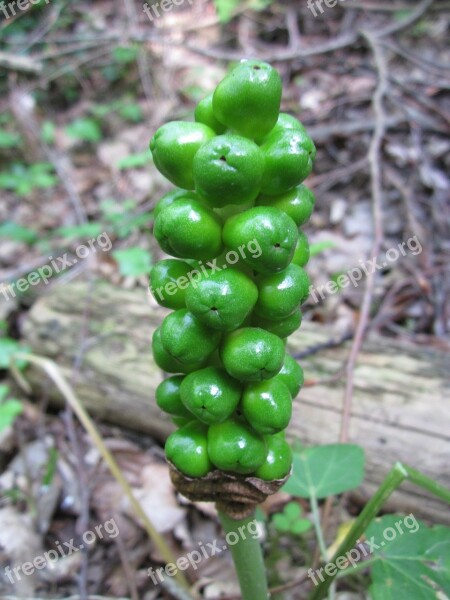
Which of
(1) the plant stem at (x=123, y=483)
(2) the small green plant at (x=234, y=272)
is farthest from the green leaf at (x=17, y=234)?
(2) the small green plant at (x=234, y=272)

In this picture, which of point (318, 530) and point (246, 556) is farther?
point (318, 530)

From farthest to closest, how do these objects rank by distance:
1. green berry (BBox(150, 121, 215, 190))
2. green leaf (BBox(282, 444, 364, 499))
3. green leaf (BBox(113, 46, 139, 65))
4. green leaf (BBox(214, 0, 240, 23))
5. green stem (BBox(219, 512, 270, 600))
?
1. green leaf (BBox(113, 46, 139, 65))
2. green leaf (BBox(214, 0, 240, 23))
3. green leaf (BBox(282, 444, 364, 499))
4. green stem (BBox(219, 512, 270, 600))
5. green berry (BBox(150, 121, 215, 190))

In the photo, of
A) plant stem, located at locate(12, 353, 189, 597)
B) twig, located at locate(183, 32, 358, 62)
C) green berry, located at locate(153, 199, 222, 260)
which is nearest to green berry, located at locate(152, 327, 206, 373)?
green berry, located at locate(153, 199, 222, 260)

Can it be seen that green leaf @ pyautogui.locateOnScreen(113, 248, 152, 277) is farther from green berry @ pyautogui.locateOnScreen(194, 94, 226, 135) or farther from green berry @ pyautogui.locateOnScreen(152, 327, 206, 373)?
green berry @ pyautogui.locateOnScreen(194, 94, 226, 135)

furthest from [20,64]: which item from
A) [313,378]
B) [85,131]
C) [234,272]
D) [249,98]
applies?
[234,272]

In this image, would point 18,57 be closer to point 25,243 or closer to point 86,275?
point 25,243

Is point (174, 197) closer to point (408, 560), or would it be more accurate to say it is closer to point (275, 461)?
point (275, 461)

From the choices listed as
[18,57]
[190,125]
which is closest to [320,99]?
[18,57]
